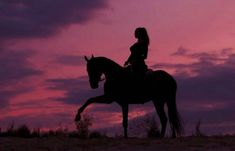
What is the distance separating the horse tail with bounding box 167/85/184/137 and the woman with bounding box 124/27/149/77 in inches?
59.9

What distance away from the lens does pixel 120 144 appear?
16438mm

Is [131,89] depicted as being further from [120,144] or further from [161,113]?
[120,144]

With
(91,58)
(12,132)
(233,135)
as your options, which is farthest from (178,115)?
(12,132)

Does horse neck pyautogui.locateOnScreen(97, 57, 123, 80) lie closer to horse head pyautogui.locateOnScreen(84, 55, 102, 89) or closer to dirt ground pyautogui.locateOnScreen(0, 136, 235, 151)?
horse head pyautogui.locateOnScreen(84, 55, 102, 89)

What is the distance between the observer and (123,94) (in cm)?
1891

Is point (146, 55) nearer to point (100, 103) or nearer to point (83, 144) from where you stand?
point (100, 103)

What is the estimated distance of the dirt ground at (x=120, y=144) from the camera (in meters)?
15.9

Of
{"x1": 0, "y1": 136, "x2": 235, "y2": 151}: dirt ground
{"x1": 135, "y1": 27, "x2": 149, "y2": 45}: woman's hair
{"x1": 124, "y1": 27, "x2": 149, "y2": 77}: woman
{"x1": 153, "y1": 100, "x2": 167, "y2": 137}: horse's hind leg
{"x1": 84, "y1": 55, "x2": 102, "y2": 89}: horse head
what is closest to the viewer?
{"x1": 0, "y1": 136, "x2": 235, "y2": 151}: dirt ground

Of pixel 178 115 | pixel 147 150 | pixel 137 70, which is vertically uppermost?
pixel 137 70

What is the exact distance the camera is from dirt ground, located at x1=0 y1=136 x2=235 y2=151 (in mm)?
15885

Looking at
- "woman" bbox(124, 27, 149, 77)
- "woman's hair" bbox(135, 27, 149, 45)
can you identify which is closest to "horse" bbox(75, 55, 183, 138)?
"woman" bbox(124, 27, 149, 77)

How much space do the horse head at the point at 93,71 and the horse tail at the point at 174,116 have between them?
8.51ft

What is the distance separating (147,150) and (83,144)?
7.05ft

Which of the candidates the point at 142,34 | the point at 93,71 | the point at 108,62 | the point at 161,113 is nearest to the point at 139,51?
the point at 142,34
